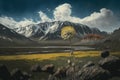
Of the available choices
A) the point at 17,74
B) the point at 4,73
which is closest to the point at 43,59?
the point at 17,74

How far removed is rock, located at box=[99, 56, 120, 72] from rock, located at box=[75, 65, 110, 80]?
0.30 metres

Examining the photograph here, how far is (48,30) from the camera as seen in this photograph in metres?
20.2

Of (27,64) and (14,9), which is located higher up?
(14,9)

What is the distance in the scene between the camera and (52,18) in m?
20.1

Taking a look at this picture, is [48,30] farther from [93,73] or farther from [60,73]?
[93,73]

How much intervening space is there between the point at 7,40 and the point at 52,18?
2647 mm

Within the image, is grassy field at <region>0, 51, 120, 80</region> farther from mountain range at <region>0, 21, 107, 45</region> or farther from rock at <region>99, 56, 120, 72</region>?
mountain range at <region>0, 21, 107, 45</region>

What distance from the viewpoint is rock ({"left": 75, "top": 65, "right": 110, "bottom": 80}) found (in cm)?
1903

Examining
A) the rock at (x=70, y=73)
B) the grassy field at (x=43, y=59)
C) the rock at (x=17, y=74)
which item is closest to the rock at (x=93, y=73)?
the rock at (x=70, y=73)

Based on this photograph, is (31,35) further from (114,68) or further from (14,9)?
(114,68)

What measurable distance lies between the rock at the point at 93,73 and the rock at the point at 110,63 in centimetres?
30

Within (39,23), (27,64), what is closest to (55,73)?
(27,64)

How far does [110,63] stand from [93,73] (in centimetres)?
109

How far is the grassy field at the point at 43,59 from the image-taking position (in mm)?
19500
